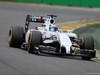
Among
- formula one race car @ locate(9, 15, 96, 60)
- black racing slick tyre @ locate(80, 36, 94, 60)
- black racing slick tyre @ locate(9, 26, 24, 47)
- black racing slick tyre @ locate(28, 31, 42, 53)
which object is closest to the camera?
formula one race car @ locate(9, 15, 96, 60)

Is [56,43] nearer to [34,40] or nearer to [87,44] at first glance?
[34,40]

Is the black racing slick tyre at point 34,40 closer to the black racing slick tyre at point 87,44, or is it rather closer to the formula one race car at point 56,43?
the formula one race car at point 56,43

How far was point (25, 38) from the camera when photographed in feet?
50.6

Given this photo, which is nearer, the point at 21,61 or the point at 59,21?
the point at 21,61

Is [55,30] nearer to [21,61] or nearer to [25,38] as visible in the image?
[25,38]

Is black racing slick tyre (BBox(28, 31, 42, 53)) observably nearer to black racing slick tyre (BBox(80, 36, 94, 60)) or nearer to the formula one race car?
the formula one race car

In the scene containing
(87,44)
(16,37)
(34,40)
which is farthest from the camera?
(16,37)

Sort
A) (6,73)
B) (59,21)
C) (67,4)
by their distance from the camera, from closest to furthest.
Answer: (6,73) → (59,21) → (67,4)

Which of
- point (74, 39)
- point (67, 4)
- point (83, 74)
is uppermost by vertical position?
point (67, 4)

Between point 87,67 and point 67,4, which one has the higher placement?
point 67,4

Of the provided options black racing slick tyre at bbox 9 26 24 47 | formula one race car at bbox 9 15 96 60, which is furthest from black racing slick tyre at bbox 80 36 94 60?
black racing slick tyre at bbox 9 26 24 47

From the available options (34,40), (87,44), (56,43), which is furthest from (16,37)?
(87,44)

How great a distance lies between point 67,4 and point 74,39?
94.2ft

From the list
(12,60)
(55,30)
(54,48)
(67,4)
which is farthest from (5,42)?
(67,4)
